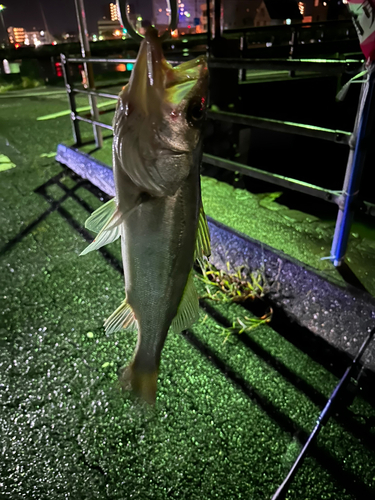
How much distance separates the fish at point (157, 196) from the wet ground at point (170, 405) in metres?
0.88

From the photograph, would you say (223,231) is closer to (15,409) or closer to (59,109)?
(15,409)

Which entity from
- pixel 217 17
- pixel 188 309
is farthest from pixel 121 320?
pixel 217 17

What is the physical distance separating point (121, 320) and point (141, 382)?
0.33 metres

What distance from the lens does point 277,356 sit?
271 cm

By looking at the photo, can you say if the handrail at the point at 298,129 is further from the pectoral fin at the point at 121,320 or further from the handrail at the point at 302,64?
the pectoral fin at the point at 121,320

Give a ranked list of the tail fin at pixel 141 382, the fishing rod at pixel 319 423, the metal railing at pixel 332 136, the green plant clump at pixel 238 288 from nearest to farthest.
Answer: the tail fin at pixel 141 382, the fishing rod at pixel 319 423, the metal railing at pixel 332 136, the green plant clump at pixel 238 288

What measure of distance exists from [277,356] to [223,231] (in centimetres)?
126

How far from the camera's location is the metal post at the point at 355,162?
2348 millimetres

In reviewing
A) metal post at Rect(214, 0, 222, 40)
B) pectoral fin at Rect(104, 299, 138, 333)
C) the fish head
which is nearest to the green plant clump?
pectoral fin at Rect(104, 299, 138, 333)

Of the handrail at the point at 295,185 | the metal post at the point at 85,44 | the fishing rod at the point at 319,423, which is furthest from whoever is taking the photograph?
the metal post at the point at 85,44

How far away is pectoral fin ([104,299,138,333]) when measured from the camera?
1552mm

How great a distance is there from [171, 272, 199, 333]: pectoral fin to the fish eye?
2.00 ft

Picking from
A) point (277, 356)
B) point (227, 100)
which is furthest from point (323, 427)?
point (227, 100)

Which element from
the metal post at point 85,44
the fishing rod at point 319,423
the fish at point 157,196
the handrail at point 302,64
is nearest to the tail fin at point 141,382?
the fish at point 157,196
